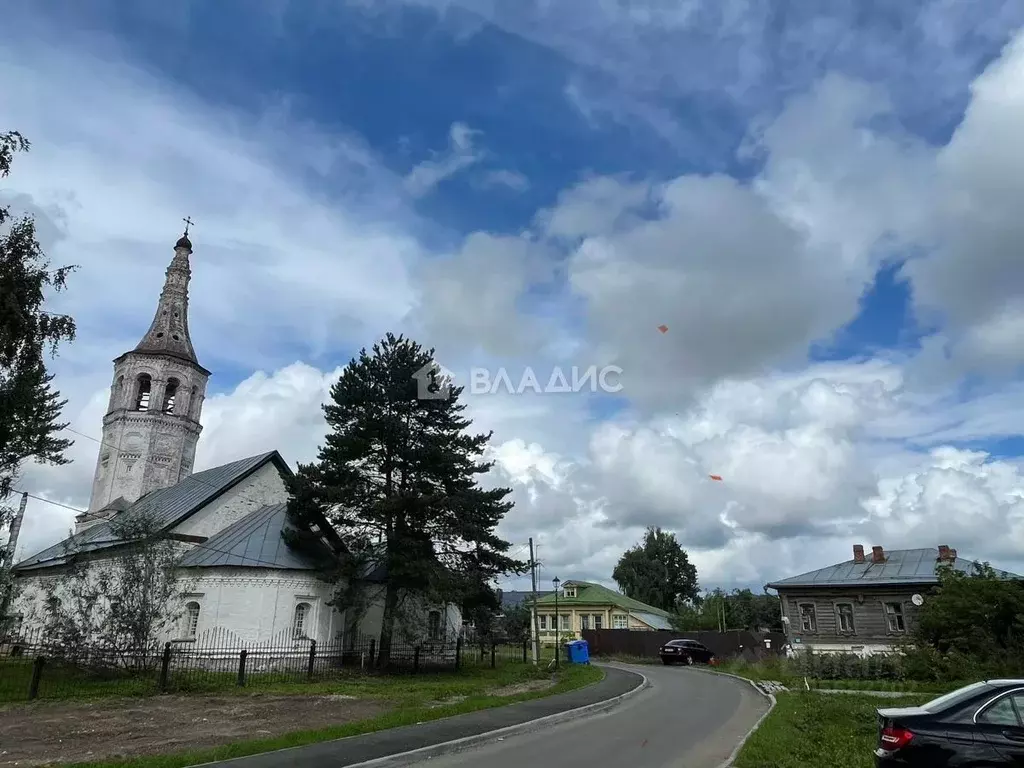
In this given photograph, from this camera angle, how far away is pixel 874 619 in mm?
30578

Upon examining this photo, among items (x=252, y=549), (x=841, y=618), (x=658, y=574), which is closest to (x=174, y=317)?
(x=252, y=549)

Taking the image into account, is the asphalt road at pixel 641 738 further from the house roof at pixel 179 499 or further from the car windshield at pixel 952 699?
the house roof at pixel 179 499

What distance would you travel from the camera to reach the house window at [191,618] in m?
26.3

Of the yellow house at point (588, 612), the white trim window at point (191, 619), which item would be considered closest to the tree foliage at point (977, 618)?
the white trim window at point (191, 619)

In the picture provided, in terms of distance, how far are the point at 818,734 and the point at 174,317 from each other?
43842mm

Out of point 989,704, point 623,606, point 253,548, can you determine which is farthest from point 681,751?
point 623,606

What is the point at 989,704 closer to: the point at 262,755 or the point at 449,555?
the point at 262,755

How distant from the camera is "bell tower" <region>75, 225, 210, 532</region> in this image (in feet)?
134

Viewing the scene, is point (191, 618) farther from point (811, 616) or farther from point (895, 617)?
point (895, 617)

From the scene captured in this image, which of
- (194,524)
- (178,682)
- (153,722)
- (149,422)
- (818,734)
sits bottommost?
(818,734)

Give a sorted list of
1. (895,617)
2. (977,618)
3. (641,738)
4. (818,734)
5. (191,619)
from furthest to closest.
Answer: (895,617) < (191,619) < (977,618) < (641,738) < (818,734)

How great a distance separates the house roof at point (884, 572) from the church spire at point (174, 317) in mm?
37281

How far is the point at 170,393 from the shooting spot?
42625 millimetres

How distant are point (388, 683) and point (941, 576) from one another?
2012 cm
